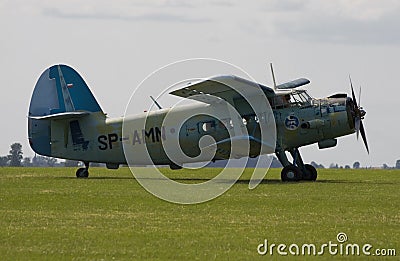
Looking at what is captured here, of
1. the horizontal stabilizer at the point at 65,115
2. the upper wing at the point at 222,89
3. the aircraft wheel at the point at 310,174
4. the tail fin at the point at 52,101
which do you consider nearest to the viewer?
the upper wing at the point at 222,89

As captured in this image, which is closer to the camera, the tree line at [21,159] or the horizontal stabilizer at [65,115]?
the horizontal stabilizer at [65,115]

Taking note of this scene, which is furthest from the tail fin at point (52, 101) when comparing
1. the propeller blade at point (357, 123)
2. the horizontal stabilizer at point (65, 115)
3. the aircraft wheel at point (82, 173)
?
the propeller blade at point (357, 123)

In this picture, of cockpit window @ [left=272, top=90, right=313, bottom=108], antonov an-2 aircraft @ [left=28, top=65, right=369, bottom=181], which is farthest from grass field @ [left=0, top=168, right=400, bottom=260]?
cockpit window @ [left=272, top=90, right=313, bottom=108]

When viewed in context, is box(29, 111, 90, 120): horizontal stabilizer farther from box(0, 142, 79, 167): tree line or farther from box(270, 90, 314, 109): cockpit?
box(0, 142, 79, 167): tree line

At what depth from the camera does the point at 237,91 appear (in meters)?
28.4

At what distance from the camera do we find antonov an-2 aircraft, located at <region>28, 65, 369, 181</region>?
92.9 ft

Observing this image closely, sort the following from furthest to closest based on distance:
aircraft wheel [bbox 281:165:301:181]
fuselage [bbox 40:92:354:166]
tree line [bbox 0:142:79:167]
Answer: tree line [bbox 0:142:79:167], fuselage [bbox 40:92:354:166], aircraft wheel [bbox 281:165:301:181]

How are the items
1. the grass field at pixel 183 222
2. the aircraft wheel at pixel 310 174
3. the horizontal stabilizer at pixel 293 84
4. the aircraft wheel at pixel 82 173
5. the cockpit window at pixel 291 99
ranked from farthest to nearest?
the aircraft wheel at pixel 82 173 < the horizontal stabilizer at pixel 293 84 < the aircraft wheel at pixel 310 174 < the cockpit window at pixel 291 99 < the grass field at pixel 183 222

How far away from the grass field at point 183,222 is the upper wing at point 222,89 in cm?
418

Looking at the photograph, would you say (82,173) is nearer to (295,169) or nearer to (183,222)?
(295,169)

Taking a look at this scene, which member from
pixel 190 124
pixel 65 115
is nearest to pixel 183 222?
pixel 190 124

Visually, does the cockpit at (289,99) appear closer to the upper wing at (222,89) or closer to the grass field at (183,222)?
the upper wing at (222,89)

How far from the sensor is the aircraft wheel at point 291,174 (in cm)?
2830

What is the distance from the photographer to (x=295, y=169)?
28297 mm
